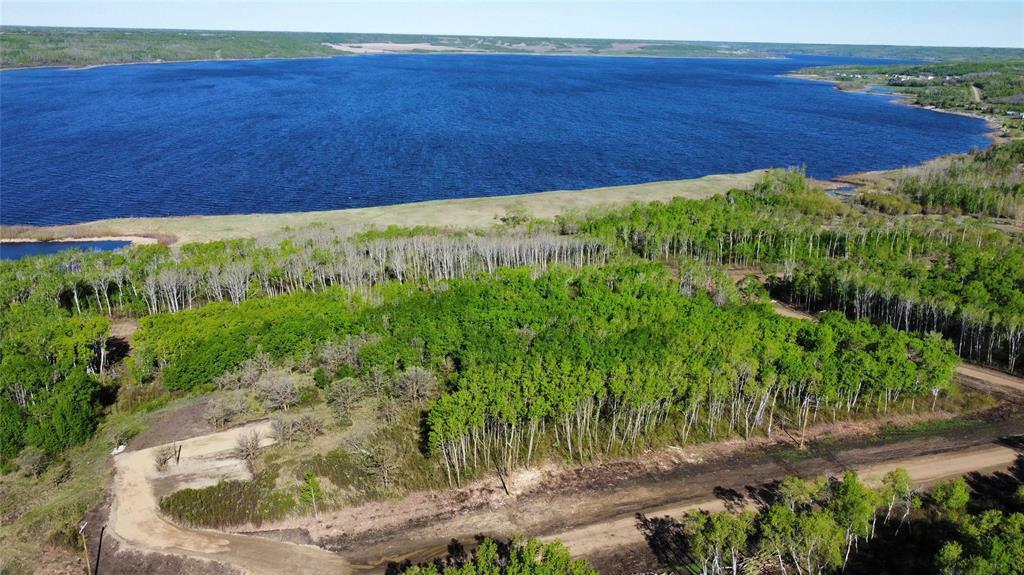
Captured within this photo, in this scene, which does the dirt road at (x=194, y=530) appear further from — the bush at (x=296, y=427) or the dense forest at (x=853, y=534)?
the dense forest at (x=853, y=534)

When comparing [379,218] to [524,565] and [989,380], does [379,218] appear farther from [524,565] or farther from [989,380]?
[989,380]

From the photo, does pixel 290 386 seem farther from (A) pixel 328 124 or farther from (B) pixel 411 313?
(A) pixel 328 124

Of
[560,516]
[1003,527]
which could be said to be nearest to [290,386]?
[560,516]

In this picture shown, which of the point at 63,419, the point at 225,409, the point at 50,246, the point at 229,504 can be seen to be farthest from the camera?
the point at 50,246

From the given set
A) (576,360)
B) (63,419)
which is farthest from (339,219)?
(576,360)

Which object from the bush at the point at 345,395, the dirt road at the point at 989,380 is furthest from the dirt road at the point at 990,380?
the bush at the point at 345,395

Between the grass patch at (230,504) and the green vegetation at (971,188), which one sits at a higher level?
the green vegetation at (971,188)
